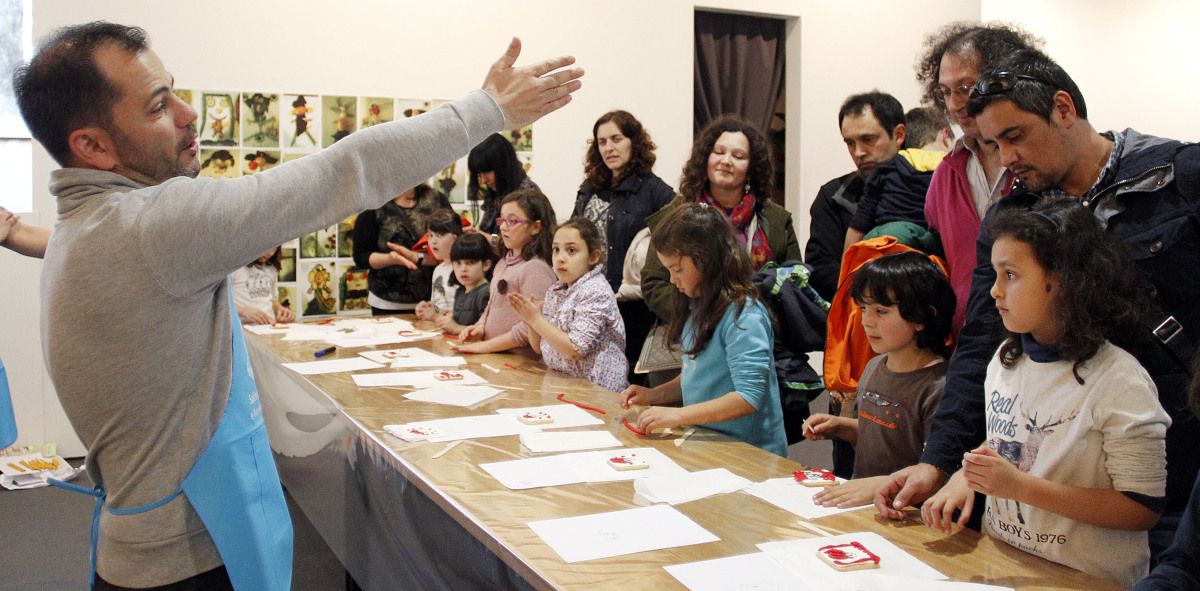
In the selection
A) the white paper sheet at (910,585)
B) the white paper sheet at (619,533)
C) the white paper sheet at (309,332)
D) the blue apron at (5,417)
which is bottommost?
the blue apron at (5,417)

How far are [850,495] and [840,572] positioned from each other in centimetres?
34

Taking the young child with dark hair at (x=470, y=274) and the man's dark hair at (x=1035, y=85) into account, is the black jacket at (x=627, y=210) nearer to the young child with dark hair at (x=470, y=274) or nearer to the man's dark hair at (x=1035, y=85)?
the young child with dark hair at (x=470, y=274)

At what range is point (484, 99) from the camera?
4.63ft

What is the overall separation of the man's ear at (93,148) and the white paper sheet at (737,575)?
101 centimetres

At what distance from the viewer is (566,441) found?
2219 millimetres

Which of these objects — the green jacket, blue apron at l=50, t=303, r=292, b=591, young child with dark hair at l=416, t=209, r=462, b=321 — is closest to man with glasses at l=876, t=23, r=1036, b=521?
the green jacket

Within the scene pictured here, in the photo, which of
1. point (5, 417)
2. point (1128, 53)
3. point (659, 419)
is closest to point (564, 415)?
point (659, 419)

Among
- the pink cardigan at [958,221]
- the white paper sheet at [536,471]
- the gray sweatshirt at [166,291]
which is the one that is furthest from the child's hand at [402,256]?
the gray sweatshirt at [166,291]

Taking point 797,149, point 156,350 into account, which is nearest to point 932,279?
point 156,350

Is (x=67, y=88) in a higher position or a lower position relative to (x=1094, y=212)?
higher

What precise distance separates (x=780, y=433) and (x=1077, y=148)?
3.67ft

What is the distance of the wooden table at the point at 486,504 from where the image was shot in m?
1.48

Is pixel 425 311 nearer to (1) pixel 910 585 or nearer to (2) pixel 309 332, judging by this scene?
(2) pixel 309 332

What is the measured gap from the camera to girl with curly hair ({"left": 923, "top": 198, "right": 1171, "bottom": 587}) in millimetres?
1549
